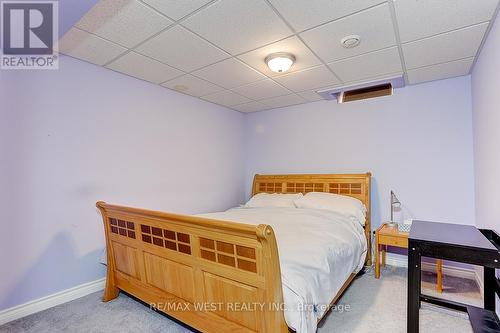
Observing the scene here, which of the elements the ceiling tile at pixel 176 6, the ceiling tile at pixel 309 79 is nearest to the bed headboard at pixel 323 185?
the ceiling tile at pixel 309 79

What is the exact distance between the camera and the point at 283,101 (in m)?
3.94

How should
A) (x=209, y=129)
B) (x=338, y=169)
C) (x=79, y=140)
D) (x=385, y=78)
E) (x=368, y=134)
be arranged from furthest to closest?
(x=209, y=129) → (x=338, y=169) → (x=368, y=134) → (x=385, y=78) → (x=79, y=140)

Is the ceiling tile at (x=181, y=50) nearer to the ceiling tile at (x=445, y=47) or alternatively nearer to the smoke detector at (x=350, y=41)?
the smoke detector at (x=350, y=41)

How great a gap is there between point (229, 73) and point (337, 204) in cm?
207

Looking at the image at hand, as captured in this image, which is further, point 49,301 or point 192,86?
point 192,86

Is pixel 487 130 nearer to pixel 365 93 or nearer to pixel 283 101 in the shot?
pixel 365 93

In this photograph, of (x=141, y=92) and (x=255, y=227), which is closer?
(x=255, y=227)

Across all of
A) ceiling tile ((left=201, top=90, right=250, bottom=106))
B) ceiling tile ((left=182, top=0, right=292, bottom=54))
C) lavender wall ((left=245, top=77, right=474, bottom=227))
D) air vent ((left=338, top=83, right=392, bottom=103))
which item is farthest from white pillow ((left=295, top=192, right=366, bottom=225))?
ceiling tile ((left=182, top=0, right=292, bottom=54))

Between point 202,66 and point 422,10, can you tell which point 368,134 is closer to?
point 422,10

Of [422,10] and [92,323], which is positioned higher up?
[422,10]

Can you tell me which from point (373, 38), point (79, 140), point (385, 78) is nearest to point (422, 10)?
point (373, 38)

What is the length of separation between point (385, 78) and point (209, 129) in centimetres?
255

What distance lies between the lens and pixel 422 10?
69.2 inches

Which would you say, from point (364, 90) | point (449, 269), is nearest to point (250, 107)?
point (364, 90)
